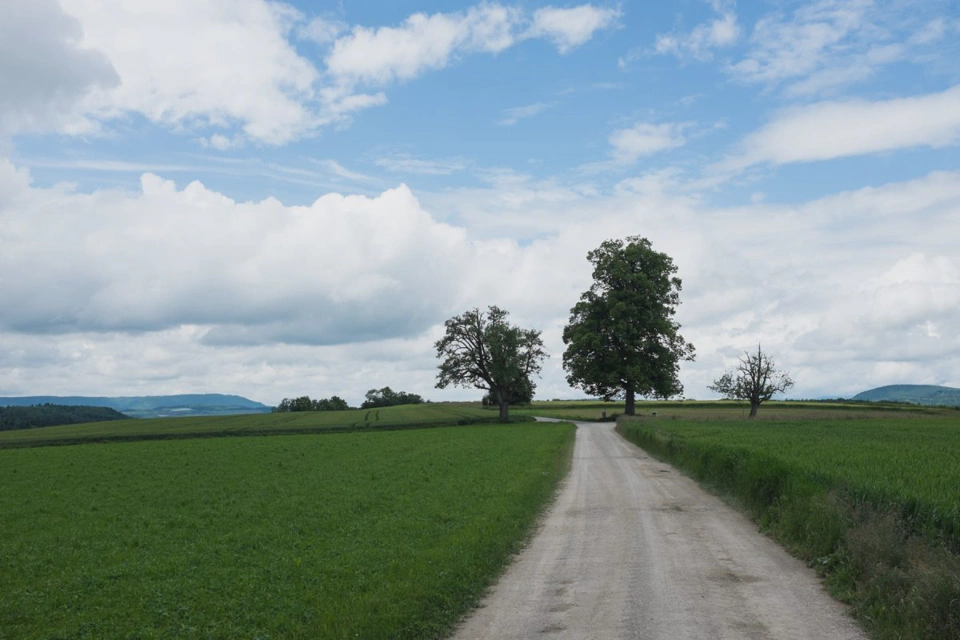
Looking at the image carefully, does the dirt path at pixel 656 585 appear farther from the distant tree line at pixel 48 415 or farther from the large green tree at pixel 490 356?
the distant tree line at pixel 48 415

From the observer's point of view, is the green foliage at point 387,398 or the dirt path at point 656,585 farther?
the green foliage at point 387,398

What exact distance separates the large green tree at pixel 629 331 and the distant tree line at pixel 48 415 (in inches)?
2894

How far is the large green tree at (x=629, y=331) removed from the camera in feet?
237

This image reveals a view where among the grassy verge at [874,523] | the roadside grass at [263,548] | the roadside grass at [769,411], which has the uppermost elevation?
the roadside grass at [769,411]

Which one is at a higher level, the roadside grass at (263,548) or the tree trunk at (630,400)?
the tree trunk at (630,400)

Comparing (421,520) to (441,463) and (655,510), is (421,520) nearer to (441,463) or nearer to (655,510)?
(655,510)

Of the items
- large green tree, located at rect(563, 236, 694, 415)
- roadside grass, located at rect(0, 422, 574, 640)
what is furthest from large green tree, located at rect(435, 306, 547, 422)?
roadside grass, located at rect(0, 422, 574, 640)

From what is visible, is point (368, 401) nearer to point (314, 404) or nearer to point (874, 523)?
point (314, 404)

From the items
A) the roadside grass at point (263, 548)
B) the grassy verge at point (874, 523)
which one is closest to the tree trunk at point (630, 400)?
the roadside grass at point (263, 548)

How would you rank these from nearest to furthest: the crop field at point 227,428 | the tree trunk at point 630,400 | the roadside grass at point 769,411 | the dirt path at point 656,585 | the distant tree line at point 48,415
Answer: the dirt path at point 656,585, the crop field at point 227,428, the roadside grass at point 769,411, the tree trunk at point 630,400, the distant tree line at point 48,415

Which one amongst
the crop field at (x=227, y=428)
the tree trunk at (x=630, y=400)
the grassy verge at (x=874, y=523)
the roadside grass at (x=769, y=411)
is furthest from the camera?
the tree trunk at (x=630, y=400)

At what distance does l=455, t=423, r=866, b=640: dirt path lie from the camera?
8570 millimetres

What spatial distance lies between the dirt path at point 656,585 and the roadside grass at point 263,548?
2.50 feet

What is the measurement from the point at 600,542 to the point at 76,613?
29.3 feet
